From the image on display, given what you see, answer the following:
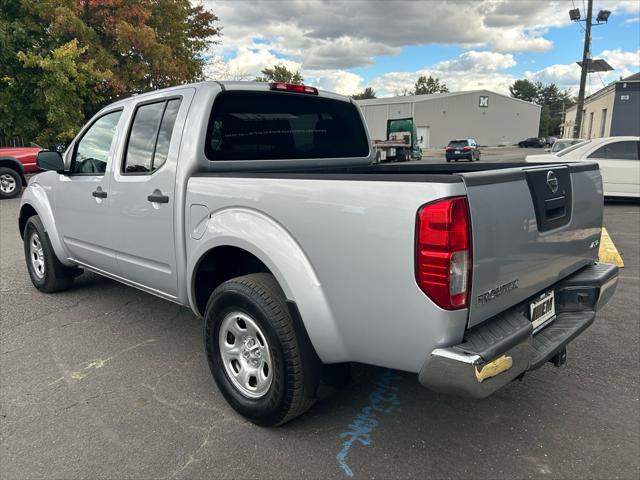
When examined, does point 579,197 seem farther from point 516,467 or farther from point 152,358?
point 152,358

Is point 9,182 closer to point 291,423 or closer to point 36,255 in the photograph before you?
point 36,255

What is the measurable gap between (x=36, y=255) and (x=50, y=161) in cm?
147

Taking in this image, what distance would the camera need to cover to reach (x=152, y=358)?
11.9 ft

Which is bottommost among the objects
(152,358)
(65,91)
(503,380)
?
(152,358)

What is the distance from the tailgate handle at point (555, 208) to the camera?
2461 mm

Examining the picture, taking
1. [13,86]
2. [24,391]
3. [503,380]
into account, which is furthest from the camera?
[13,86]

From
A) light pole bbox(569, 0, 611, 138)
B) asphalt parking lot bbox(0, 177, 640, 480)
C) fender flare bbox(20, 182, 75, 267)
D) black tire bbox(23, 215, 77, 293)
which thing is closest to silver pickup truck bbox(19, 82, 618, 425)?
asphalt parking lot bbox(0, 177, 640, 480)

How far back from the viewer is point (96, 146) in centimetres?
408

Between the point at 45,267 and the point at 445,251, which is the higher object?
the point at 445,251

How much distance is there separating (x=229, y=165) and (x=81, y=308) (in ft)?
8.14

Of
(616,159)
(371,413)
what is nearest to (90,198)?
(371,413)

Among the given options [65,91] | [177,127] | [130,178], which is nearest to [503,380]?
[177,127]

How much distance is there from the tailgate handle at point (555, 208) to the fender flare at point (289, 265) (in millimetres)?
1230

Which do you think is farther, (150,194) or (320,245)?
(150,194)
